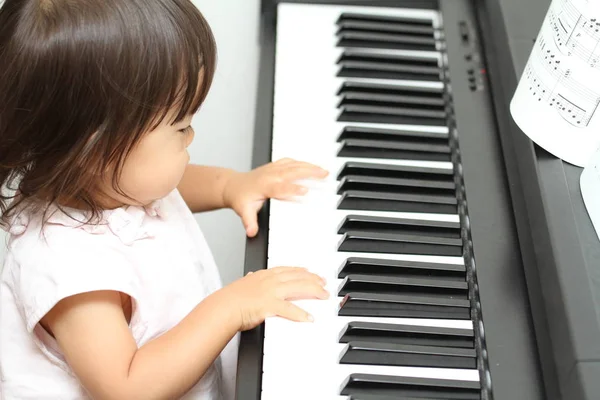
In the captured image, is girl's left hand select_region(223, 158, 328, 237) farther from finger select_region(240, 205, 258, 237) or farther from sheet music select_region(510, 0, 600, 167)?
sheet music select_region(510, 0, 600, 167)

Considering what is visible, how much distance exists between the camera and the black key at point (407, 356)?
103 cm

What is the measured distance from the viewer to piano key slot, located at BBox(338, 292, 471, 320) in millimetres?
1087

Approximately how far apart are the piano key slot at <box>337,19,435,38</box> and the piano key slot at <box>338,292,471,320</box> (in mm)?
615

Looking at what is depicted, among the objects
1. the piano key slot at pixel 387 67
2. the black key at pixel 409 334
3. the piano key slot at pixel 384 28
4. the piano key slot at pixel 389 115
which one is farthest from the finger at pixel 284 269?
the piano key slot at pixel 384 28

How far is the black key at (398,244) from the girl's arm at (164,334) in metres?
0.09

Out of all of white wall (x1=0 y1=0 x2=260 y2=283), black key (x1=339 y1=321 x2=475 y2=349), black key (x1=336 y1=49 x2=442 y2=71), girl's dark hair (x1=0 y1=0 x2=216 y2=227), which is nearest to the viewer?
girl's dark hair (x1=0 y1=0 x2=216 y2=227)

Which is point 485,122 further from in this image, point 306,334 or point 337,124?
point 306,334

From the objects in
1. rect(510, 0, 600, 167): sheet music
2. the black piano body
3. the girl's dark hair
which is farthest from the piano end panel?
rect(510, 0, 600, 167): sheet music

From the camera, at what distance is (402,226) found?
120 cm

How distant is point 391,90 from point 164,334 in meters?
0.60

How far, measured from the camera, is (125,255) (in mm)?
1115

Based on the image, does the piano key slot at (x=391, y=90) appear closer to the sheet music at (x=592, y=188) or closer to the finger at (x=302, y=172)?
the finger at (x=302, y=172)

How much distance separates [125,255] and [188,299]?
15 cm

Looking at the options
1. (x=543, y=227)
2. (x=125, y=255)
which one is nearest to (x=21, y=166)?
(x=125, y=255)
